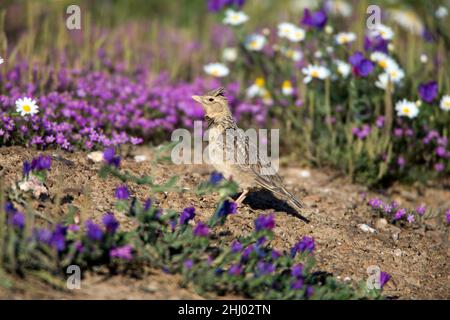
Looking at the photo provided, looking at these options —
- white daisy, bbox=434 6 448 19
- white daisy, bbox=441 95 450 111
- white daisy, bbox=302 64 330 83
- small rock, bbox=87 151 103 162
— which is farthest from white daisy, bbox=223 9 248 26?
small rock, bbox=87 151 103 162

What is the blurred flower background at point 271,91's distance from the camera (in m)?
6.48

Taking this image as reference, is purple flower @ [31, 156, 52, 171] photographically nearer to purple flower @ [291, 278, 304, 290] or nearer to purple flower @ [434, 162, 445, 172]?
purple flower @ [291, 278, 304, 290]

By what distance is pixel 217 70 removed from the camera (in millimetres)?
8266

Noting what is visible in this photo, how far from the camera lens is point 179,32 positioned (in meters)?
10.2

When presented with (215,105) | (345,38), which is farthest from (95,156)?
(345,38)

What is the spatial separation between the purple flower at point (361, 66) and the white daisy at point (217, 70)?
1927 mm

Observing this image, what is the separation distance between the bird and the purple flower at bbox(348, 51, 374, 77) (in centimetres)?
188

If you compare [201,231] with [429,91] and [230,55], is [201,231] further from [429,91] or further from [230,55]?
[230,55]

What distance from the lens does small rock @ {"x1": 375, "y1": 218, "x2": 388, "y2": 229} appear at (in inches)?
231

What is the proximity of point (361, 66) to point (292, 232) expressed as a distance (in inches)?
94.8

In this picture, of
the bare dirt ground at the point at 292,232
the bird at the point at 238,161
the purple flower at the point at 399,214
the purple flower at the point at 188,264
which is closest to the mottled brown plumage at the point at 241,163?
the bird at the point at 238,161

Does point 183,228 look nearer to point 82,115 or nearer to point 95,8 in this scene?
point 82,115

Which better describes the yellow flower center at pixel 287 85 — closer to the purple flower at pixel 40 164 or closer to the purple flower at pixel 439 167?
the purple flower at pixel 439 167

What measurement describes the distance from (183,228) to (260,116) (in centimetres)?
350
